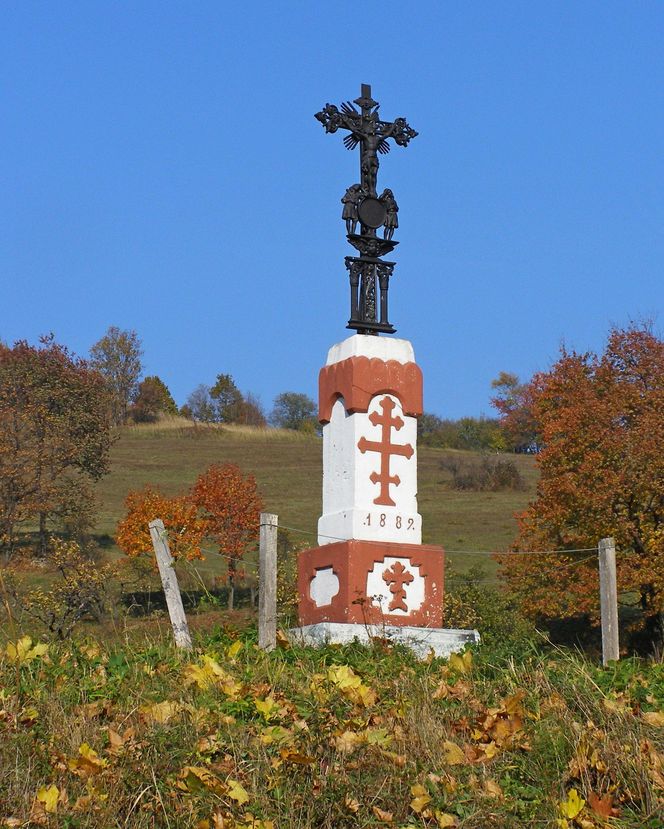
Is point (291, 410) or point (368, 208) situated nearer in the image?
point (368, 208)

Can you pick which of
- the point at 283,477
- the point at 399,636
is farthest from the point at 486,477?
the point at 399,636

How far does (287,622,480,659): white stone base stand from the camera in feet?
36.3

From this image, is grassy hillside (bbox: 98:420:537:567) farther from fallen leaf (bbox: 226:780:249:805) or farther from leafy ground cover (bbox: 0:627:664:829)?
fallen leaf (bbox: 226:780:249:805)

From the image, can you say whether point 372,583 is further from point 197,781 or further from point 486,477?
point 486,477

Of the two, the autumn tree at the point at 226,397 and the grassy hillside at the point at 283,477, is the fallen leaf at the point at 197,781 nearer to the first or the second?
the grassy hillside at the point at 283,477

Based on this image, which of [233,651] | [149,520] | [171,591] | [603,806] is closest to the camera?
[603,806]

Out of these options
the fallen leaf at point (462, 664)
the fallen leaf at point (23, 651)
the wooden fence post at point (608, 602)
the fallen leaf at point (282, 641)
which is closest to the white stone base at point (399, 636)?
the fallen leaf at point (282, 641)

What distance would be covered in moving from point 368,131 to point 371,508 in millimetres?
4525

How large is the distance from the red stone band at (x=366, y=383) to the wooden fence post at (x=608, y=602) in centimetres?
256

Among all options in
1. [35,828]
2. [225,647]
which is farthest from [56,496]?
[35,828]

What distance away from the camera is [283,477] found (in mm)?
68312

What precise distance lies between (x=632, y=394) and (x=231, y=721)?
81.3ft

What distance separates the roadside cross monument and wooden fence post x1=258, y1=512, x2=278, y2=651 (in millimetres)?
1022

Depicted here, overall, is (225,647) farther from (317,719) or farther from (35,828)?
(35,828)
